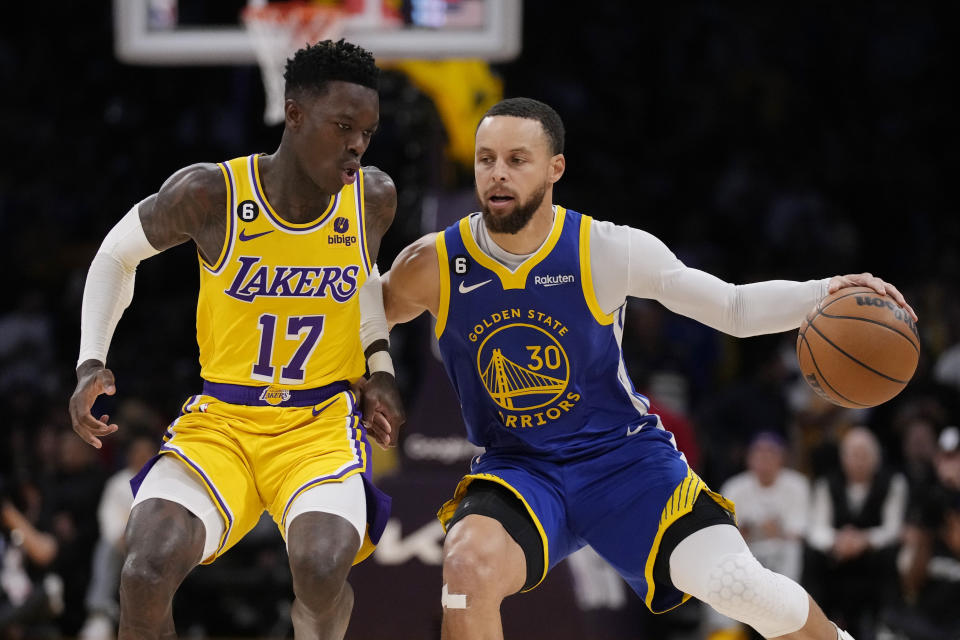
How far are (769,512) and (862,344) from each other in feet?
15.4

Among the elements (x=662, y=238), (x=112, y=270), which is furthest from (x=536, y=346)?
(x=662, y=238)

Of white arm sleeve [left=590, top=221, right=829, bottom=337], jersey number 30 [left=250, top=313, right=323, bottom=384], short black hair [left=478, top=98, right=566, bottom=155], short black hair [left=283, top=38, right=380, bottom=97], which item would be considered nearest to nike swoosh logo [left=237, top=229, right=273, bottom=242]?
jersey number 30 [left=250, top=313, right=323, bottom=384]

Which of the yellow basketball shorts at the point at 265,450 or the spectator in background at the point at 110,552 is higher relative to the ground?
the yellow basketball shorts at the point at 265,450

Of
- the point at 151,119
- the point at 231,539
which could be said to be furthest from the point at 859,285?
the point at 151,119

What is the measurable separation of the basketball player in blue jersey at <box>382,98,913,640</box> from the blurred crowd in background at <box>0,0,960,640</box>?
357 centimetres

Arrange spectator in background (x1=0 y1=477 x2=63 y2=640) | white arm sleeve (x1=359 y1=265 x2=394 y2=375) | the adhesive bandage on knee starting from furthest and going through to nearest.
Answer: spectator in background (x1=0 y1=477 x2=63 y2=640)
white arm sleeve (x1=359 y1=265 x2=394 y2=375)
the adhesive bandage on knee

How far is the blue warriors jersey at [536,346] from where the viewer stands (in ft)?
14.6

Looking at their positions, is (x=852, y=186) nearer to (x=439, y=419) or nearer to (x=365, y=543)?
Answer: (x=439, y=419)

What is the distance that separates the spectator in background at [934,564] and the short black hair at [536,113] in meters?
4.12

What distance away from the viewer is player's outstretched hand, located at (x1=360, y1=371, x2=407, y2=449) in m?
4.41

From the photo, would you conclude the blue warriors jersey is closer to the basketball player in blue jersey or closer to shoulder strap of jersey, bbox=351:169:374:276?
the basketball player in blue jersey

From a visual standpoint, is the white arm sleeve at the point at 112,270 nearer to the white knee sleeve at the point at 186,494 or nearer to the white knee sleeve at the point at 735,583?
the white knee sleeve at the point at 186,494

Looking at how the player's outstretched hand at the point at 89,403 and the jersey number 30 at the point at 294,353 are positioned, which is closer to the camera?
the player's outstretched hand at the point at 89,403

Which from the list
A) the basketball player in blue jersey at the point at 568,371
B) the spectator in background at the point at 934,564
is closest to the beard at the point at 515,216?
the basketball player in blue jersey at the point at 568,371
